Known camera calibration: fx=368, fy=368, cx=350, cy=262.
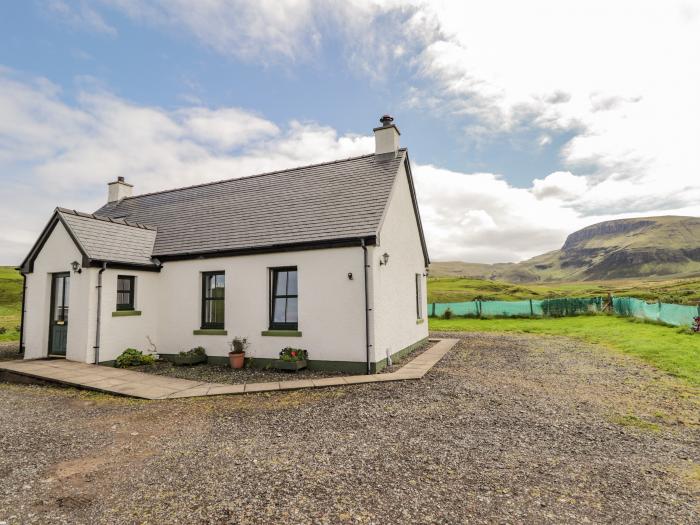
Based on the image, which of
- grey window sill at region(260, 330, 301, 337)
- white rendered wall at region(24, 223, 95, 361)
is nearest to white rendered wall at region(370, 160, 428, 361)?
grey window sill at region(260, 330, 301, 337)

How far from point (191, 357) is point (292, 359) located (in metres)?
3.79

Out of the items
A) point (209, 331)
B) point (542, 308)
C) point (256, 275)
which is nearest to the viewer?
point (256, 275)

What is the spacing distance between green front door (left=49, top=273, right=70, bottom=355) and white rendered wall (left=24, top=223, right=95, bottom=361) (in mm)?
143

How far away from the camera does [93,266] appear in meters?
11.7

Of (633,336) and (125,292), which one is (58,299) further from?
(633,336)

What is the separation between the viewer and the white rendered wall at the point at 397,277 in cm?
1091

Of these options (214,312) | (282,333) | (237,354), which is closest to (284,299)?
(282,333)

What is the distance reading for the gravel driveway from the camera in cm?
388

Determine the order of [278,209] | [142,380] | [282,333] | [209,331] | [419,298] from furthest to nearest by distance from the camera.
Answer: [419,298]
[278,209]
[209,331]
[282,333]
[142,380]

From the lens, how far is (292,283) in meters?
11.7

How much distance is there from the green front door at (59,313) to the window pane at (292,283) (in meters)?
7.67

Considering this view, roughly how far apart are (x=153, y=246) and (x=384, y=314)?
31.2 feet

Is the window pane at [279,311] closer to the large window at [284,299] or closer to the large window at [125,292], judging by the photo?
the large window at [284,299]

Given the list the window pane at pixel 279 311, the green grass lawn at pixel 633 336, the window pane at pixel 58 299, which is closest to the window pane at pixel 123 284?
the window pane at pixel 58 299
